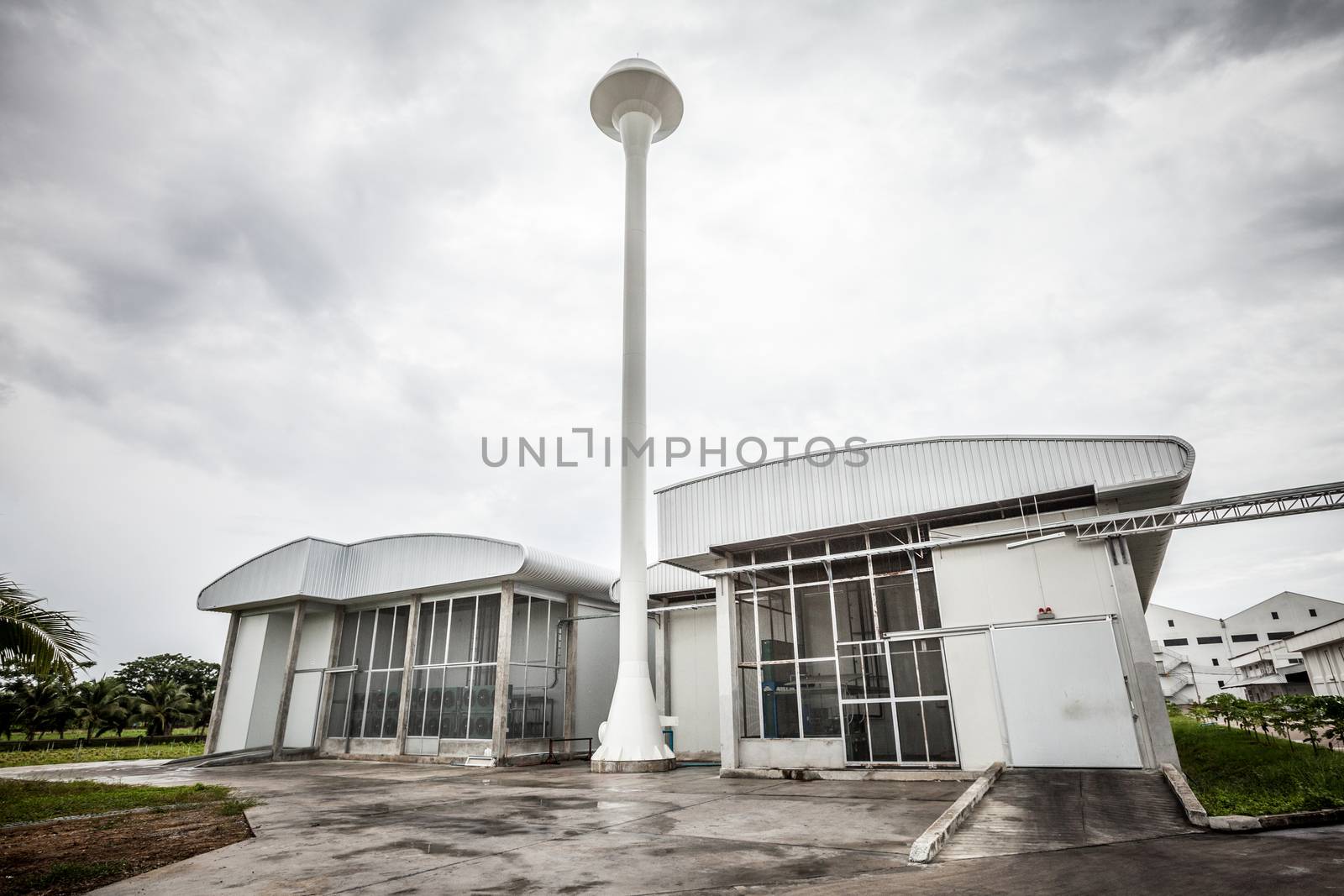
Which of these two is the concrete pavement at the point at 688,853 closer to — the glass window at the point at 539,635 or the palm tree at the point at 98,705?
the glass window at the point at 539,635

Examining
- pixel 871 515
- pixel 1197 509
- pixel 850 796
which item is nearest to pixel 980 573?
pixel 871 515

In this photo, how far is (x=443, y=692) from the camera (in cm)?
2209

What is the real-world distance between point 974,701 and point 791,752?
405cm

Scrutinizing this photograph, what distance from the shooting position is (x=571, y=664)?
23.3 m

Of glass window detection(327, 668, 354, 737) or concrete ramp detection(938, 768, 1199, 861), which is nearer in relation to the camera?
concrete ramp detection(938, 768, 1199, 861)

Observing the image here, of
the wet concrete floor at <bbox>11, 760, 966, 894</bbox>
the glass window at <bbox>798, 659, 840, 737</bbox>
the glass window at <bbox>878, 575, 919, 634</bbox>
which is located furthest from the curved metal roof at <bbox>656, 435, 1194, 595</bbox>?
the wet concrete floor at <bbox>11, 760, 966, 894</bbox>

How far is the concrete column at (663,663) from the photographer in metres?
21.7

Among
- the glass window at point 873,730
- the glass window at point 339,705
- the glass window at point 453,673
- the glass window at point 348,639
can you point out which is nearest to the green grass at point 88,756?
the glass window at point 339,705

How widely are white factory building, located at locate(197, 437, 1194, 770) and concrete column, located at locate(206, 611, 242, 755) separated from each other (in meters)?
0.11

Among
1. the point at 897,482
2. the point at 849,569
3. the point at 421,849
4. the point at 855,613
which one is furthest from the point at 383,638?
the point at 421,849

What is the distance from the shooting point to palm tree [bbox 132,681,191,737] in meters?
42.4

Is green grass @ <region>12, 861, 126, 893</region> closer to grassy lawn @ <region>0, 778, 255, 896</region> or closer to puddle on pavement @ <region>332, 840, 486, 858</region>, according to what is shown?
grassy lawn @ <region>0, 778, 255, 896</region>

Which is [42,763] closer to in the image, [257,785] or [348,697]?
[348,697]

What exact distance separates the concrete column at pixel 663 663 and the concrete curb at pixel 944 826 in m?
13.0
